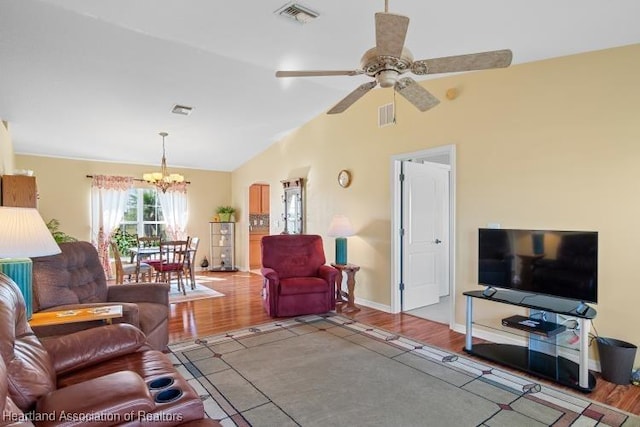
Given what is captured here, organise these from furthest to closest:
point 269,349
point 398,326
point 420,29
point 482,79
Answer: point 398,326 → point 482,79 → point 269,349 → point 420,29

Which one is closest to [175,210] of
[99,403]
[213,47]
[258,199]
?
[258,199]

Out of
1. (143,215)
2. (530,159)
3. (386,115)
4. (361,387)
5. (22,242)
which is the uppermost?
(386,115)

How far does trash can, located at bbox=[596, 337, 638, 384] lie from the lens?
2695mm

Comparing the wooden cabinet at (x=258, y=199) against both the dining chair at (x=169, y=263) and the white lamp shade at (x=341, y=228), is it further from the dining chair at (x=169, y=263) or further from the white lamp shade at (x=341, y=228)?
the white lamp shade at (x=341, y=228)

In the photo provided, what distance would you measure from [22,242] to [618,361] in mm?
4211

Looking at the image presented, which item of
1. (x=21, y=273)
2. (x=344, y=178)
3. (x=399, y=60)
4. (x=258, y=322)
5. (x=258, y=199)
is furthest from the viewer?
(x=258, y=199)

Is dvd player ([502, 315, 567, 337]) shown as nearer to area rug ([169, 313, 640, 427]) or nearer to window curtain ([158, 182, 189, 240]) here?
area rug ([169, 313, 640, 427])

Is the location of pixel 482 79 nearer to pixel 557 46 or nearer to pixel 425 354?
pixel 557 46

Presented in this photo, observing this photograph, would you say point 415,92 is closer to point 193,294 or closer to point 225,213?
point 193,294

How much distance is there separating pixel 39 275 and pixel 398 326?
140 inches

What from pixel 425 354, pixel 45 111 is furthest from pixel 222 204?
pixel 425 354

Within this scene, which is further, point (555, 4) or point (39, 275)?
point (39, 275)

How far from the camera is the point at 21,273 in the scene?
2.33 metres

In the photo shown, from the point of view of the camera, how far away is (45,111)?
4.78 metres
